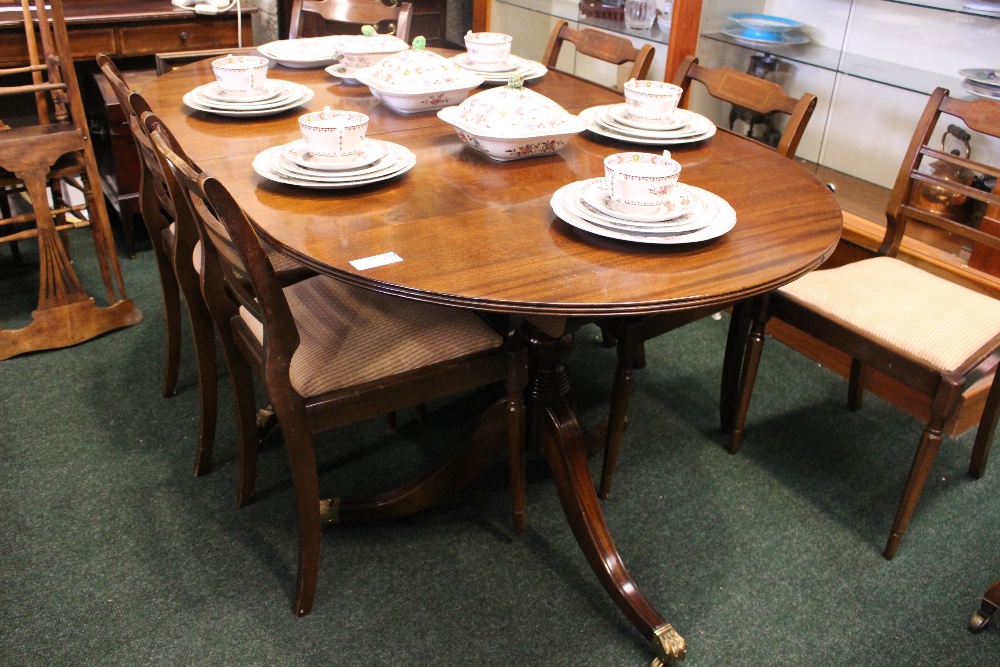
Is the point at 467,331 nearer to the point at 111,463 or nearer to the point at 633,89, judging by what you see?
the point at 633,89

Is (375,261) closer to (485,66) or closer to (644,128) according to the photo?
(644,128)

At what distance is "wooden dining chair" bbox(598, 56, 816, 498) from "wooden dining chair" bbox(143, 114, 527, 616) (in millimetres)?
255

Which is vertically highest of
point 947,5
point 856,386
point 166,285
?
point 947,5

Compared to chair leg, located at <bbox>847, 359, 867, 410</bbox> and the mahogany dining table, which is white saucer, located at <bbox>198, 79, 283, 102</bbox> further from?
chair leg, located at <bbox>847, 359, 867, 410</bbox>

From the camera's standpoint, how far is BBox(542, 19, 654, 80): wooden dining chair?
2.30 m

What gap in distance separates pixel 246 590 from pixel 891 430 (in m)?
1.59

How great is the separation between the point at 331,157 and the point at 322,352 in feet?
1.12

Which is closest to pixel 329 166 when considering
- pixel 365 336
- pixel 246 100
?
pixel 365 336

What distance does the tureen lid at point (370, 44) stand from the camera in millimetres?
2121

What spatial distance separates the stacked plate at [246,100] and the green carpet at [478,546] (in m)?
0.75

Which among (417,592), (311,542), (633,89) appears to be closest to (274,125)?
(633,89)

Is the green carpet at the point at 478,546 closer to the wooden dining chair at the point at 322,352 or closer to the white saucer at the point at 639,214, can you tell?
the wooden dining chair at the point at 322,352

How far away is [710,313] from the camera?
174 centimetres

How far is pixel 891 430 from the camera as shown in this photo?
217 cm
